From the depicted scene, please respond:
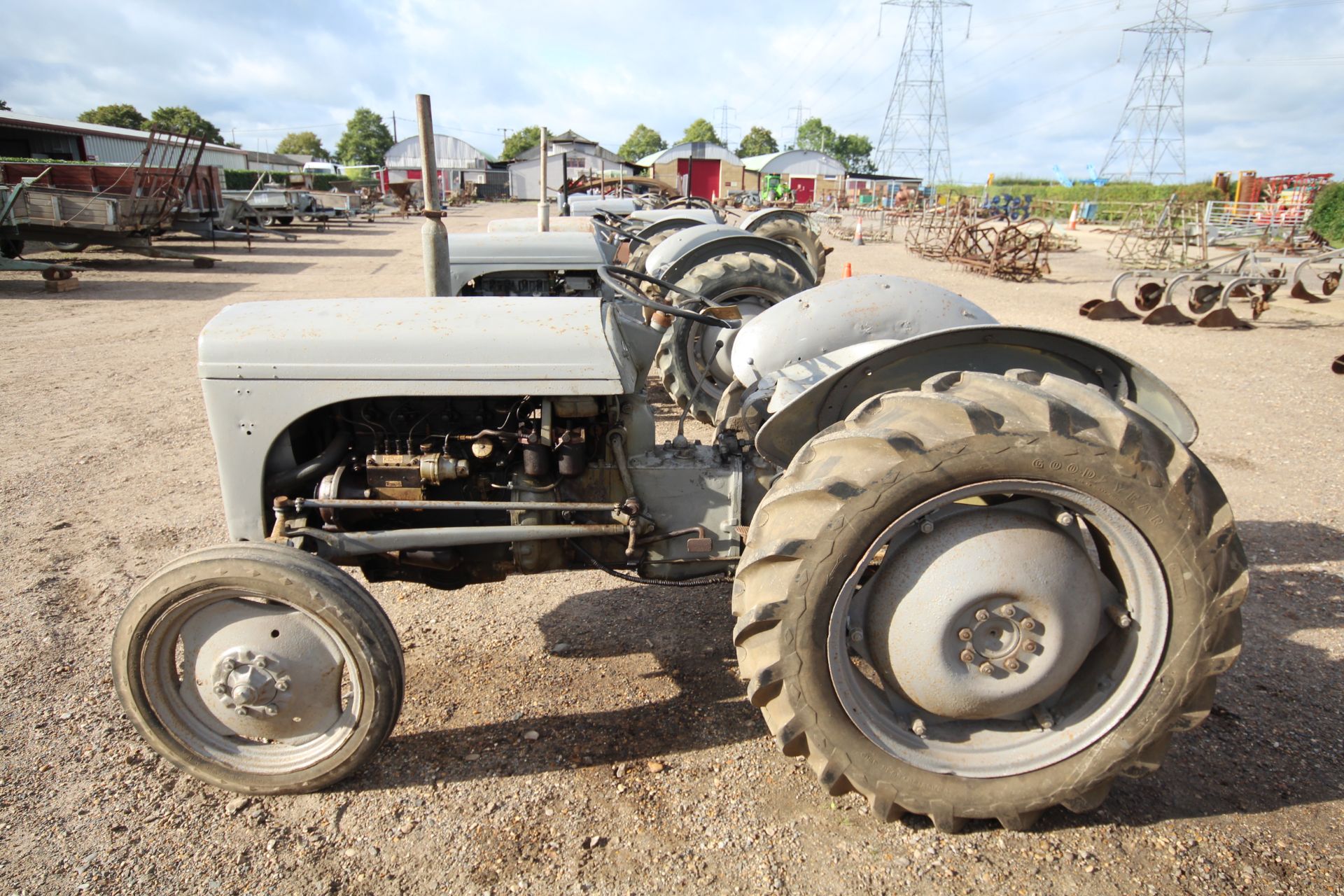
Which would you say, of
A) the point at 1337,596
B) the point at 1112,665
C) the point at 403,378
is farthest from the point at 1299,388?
the point at 403,378

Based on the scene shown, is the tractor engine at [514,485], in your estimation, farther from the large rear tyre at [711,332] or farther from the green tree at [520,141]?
the green tree at [520,141]

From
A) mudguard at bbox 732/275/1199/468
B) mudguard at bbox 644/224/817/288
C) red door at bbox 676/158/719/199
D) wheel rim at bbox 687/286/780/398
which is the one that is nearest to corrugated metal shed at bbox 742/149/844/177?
red door at bbox 676/158/719/199

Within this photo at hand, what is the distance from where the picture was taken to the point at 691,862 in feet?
6.66

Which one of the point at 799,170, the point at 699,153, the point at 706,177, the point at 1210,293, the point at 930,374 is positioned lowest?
the point at 1210,293

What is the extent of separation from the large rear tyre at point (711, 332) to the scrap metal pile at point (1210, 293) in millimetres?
6484

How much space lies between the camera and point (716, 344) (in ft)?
17.8

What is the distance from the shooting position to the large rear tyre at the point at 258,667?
6.79 feet

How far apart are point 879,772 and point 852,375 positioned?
3.73ft

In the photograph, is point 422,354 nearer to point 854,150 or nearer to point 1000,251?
point 1000,251

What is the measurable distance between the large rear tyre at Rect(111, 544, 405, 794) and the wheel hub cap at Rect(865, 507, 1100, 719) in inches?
55.9

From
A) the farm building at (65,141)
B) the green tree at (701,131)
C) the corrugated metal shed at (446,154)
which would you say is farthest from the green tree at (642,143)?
the farm building at (65,141)

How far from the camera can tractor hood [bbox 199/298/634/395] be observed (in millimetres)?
2229

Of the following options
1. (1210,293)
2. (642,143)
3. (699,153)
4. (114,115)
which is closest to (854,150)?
(642,143)

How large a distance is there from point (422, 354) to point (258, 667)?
0.97 m
